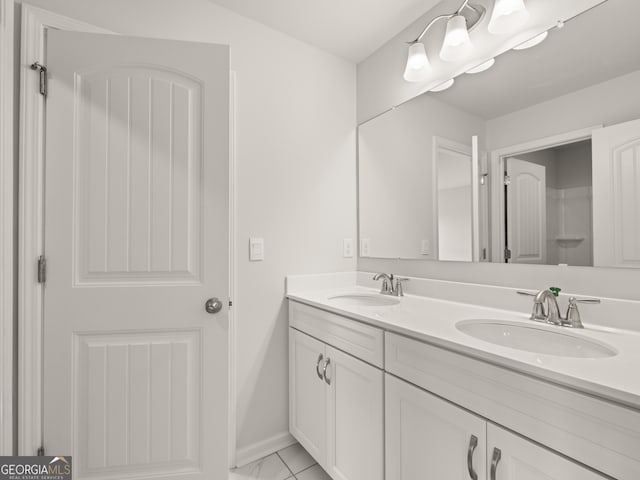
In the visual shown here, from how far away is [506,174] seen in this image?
140cm

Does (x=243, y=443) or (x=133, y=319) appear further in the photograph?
(x=243, y=443)

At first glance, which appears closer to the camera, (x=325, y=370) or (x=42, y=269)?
(x=42, y=269)

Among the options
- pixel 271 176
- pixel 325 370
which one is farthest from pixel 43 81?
pixel 325 370

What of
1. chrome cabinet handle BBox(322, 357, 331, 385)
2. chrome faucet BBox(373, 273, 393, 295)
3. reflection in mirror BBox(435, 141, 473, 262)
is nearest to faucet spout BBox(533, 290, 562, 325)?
reflection in mirror BBox(435, 141, 473, 262)

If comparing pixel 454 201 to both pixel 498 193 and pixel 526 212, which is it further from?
pixel 526 212

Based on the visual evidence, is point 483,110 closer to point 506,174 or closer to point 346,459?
point 506,174

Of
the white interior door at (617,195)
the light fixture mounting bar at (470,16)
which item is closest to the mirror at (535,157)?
the white interior door at (617,195)

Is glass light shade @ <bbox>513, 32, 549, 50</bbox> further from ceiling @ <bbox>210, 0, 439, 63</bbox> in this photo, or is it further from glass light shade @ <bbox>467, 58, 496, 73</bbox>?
ceiling @ <bbox>210, 0, 439, 63</bbox>

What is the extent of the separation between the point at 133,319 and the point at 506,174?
170cm

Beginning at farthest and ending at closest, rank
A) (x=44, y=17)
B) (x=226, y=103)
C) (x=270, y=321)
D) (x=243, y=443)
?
(x=270, y=321) < (x=243, y=443) < (x=226, y=103) < (x=44, y=17)

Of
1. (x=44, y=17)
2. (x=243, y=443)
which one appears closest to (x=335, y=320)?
(x=243, y=443)

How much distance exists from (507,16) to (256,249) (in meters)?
1.54

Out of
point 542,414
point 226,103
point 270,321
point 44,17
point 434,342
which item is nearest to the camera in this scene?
point 542,414

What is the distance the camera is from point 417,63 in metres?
1.68
